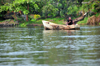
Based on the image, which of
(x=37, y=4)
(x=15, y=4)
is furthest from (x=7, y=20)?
(x=37, y=4)

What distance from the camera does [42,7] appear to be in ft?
199

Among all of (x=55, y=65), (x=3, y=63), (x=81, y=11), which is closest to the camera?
(x=55, y=65)

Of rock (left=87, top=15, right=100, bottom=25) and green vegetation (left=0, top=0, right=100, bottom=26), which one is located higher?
green vegetation (left=0, top=0, right=100, bottom=26)

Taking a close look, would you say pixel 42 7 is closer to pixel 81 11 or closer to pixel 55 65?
pixel 81 11

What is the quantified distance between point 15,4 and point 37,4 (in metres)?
5.17

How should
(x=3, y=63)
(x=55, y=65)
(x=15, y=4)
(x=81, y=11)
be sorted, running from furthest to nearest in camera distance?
(x=81, y=11), (x=15, y=4), (x=3, y=63), (x=55, y=65)

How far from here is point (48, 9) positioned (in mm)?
59750

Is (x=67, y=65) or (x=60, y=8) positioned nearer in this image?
(x=67, y=65)

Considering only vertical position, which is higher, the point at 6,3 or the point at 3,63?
the point at 6,3

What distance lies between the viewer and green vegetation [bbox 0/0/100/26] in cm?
5734

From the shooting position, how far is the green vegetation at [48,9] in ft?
188

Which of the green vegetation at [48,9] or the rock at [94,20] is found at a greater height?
the green vegetation at [48,9]

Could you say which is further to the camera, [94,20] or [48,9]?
[48,9]

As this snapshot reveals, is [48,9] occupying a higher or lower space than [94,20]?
higher
